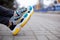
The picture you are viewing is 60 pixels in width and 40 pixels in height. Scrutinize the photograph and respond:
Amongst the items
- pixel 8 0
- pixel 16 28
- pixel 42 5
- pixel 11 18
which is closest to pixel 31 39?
pixel 16 28

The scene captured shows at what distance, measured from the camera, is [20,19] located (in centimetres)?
412

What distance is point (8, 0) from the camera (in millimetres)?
11062

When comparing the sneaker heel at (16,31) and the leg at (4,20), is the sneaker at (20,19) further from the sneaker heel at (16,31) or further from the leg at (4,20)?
the leg at (4,20)

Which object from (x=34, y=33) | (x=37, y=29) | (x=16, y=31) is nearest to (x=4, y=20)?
(x=16, y=31)

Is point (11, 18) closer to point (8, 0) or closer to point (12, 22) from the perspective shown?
point (12, 22)

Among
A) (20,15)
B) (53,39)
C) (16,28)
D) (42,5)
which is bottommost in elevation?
(42,5)

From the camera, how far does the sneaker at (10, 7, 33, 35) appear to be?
4094 mm

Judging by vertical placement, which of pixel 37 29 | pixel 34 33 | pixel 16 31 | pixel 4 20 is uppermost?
pixel 4 20

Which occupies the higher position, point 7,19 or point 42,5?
point 7,19

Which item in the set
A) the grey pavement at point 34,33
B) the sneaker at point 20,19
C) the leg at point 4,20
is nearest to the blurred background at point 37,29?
the grey pavement at point 34,33

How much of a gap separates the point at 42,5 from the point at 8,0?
2896cm

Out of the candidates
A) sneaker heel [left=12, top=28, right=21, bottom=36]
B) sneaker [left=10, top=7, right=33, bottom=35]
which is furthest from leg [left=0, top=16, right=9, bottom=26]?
sneaker heel [left=12, top=28, right=21, bottom=36]

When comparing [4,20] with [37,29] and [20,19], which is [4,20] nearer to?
[20,19]

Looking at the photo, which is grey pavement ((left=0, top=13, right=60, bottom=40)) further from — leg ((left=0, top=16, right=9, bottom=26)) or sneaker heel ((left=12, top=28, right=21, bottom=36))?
leg ((left=0, top=16, right=9, bottom=26))
